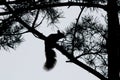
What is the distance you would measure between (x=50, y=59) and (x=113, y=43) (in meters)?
0.46

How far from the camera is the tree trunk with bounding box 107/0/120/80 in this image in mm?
1678

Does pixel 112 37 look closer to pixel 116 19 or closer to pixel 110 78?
pixel 116 19

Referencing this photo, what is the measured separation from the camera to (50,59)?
1790mm

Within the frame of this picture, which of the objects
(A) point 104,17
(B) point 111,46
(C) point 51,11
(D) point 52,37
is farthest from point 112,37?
(C) point 51,11

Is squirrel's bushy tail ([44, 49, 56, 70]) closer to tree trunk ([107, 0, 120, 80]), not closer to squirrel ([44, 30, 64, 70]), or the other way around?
squirrel ([44, 30, 64, 70])

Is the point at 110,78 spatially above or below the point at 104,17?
below

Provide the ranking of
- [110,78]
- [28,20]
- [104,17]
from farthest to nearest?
[28,20]
[104,17]
[110,78]


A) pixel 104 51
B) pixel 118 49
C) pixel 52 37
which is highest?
pixel 52 37

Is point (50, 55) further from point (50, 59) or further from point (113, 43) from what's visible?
point (113, 43)

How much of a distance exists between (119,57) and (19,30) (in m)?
0.87

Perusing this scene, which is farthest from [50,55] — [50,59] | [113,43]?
[113,43]

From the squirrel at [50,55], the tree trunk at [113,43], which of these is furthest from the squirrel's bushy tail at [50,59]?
the tree trunk at [113,43]

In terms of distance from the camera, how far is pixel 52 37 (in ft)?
5.72

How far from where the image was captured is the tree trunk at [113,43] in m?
1.68
